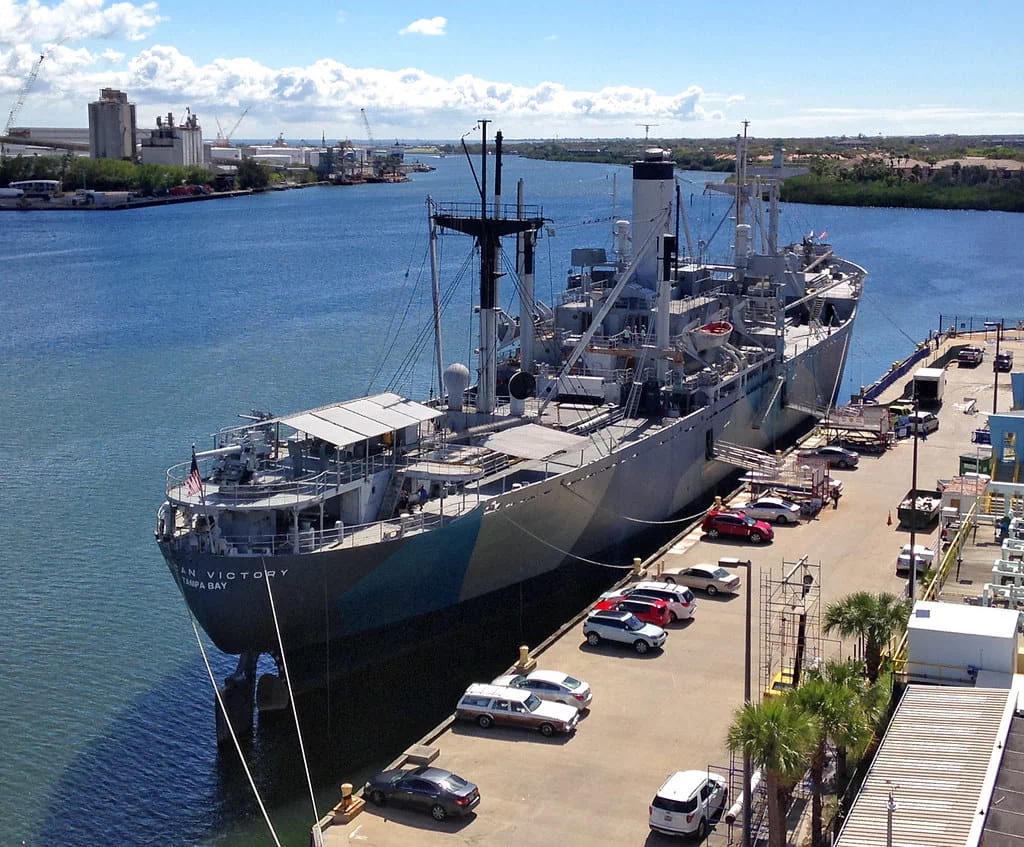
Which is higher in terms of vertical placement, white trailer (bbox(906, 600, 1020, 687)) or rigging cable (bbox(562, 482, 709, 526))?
white trailer (bbox(906, 600, 1020, 687))

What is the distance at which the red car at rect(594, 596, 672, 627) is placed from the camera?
3114cm

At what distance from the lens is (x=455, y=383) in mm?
37906

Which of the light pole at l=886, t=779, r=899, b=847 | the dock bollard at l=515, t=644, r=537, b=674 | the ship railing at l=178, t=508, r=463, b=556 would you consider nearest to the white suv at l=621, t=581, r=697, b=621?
the dock bollard at l=515, t=644, r=537, b=674

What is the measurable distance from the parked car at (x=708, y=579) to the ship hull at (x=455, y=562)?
3843mm

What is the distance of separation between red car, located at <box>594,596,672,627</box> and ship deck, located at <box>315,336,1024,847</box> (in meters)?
0.40

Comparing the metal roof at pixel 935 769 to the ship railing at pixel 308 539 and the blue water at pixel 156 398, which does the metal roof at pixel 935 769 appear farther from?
the ship railing at pixel 308 539

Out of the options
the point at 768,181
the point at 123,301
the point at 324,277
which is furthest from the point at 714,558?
the point at 324,277

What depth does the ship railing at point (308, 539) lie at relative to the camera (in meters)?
29.7

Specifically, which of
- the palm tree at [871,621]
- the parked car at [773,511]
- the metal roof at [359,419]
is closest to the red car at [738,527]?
the parked car at [773,511]

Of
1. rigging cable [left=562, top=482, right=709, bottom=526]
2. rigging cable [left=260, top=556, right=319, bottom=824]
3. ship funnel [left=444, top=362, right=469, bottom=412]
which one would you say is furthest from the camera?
ship funnel [left=444, top=362, right=469, bottom=412]

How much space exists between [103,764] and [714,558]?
17.2 m

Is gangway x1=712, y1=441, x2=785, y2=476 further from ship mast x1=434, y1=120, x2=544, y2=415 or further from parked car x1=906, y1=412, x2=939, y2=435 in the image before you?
ship mast x1=434, y1=120, x2=544, y2=415

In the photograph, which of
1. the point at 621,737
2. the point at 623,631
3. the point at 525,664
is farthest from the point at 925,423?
the point at 621,737

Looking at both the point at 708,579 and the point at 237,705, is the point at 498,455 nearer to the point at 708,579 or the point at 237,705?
the point at 708,579
